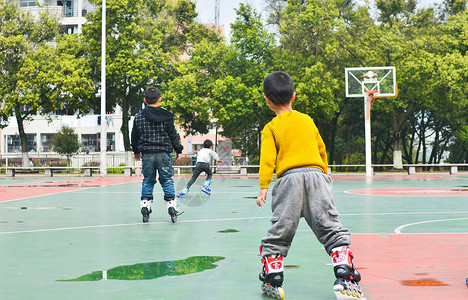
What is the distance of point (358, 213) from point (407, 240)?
11.6 feet

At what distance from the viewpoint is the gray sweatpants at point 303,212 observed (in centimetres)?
424

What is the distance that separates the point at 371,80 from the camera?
2988 centimetres

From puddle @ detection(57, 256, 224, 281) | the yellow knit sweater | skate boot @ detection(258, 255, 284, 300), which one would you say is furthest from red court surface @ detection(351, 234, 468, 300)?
puddle @ detection(57, 256, 224, 281)

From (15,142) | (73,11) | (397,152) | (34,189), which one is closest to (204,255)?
(34,189)

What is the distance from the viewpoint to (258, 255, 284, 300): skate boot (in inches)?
163

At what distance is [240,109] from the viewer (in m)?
35.3

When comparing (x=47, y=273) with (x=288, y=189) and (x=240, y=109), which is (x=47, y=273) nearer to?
(x=288, y=189)

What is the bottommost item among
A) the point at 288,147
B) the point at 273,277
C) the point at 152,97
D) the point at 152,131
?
the point at 273,277

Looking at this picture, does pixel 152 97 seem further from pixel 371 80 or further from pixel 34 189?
pixel 371 80

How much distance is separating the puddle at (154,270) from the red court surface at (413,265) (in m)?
1.41

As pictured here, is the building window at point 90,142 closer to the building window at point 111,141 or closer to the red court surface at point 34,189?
the building window at point 111,141

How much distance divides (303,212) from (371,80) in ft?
87.2

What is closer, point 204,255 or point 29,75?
point 204,255

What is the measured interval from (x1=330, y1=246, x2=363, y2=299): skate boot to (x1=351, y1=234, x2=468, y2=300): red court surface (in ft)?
0.55
